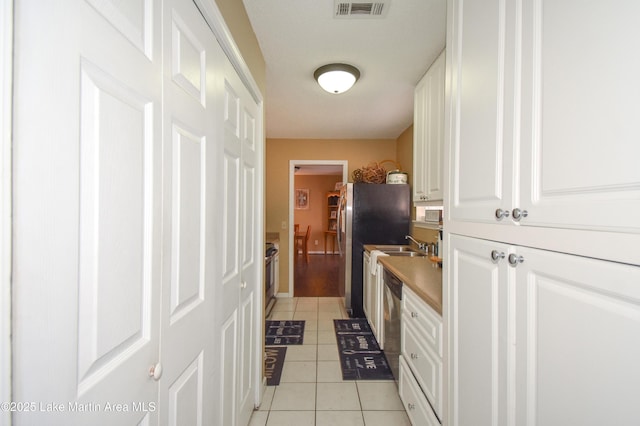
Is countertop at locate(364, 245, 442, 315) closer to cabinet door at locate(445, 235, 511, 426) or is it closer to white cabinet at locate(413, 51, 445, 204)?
cabinet door at locate(445, 235, 511, 426)

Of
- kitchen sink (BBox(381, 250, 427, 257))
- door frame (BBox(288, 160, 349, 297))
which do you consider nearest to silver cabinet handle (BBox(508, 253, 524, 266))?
kitchen sink (BBox(381, 250, 427, 257))

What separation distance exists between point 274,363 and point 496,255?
7.18 feet

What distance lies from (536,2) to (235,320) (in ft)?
5.34

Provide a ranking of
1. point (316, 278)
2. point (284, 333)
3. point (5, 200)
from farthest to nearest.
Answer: point (316, 278), point (284, 333), point (5, 200)

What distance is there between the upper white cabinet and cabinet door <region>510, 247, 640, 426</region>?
0.32 ft

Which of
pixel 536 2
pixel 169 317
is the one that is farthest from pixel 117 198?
pixel 536 2

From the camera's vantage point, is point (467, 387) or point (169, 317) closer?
point (169, 317)

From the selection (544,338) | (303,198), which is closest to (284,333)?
(544,338)

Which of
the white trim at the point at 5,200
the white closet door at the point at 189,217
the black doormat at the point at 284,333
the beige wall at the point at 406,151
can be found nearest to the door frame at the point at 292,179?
the beige wall at the point at 406,151

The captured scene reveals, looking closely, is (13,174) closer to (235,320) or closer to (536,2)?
(536,2)

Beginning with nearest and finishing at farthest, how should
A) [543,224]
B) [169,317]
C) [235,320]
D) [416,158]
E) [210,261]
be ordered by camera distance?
1. [543,224]
2. [169,317]
3. [210,261]
4. [235,320]
5. [416,158]

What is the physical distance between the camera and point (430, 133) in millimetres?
2037

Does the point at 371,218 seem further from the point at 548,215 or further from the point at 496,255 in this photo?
the point at 548,215

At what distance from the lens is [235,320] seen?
4.52 feet
